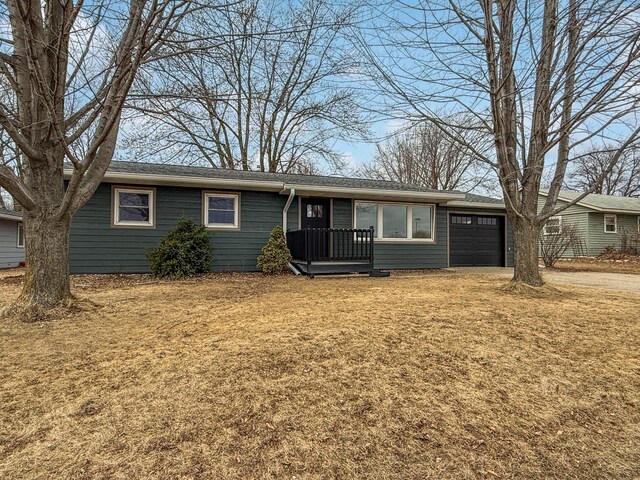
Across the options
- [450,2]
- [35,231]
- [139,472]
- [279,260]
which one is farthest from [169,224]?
[139,472]

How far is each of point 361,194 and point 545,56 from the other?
17.8 ft

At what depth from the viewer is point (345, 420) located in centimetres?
199

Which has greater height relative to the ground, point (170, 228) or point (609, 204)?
point (609, 204)

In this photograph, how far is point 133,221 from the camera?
8.63 metres

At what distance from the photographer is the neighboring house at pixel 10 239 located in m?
13.3

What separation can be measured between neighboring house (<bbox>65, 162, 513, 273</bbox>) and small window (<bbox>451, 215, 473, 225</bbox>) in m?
0.09

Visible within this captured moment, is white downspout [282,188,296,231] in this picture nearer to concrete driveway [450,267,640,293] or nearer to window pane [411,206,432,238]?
window pane [411,206,432,238]

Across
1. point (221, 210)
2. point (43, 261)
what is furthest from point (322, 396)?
point (221, 210)

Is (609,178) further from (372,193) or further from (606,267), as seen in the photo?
(372,193)

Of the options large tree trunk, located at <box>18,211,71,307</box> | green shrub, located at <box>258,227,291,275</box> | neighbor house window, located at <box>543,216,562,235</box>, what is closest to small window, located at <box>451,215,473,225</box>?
green shrub, located at <box>258,227,291,275</box>

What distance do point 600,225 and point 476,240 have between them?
37.9ft

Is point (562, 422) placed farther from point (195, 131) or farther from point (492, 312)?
point (195, 131)

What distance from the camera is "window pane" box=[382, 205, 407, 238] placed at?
1052 cm

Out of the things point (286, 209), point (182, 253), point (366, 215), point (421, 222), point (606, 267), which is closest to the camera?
point (182, 253)
